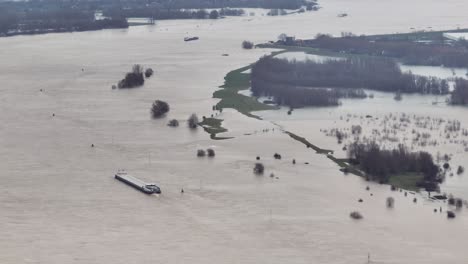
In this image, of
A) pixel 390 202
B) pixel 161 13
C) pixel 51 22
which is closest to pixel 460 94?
pixel 390 202

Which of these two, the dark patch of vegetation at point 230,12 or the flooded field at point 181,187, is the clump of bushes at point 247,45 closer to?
the flooded field at point 181,187

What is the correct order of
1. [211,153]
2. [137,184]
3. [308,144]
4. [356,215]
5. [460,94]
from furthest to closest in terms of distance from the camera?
[460,94]
[308,144]
[211,153]
[137,184]
[356,215]

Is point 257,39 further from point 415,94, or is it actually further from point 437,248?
point 437,248

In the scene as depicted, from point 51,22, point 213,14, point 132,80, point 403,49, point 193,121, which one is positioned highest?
point 213,14

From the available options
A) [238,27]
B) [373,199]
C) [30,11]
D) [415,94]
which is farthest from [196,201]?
[30,11]

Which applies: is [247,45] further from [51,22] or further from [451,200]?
[451,200]

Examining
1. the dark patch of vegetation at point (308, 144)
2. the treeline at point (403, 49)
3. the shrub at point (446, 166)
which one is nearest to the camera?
the shrub at point (446, 166)

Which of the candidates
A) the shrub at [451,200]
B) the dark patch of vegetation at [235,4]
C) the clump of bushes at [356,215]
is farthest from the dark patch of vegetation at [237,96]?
the dark patch of vegetation at [235,4]

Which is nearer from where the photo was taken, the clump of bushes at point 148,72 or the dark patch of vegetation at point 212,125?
the dark patch of vegetation at point 212,125
